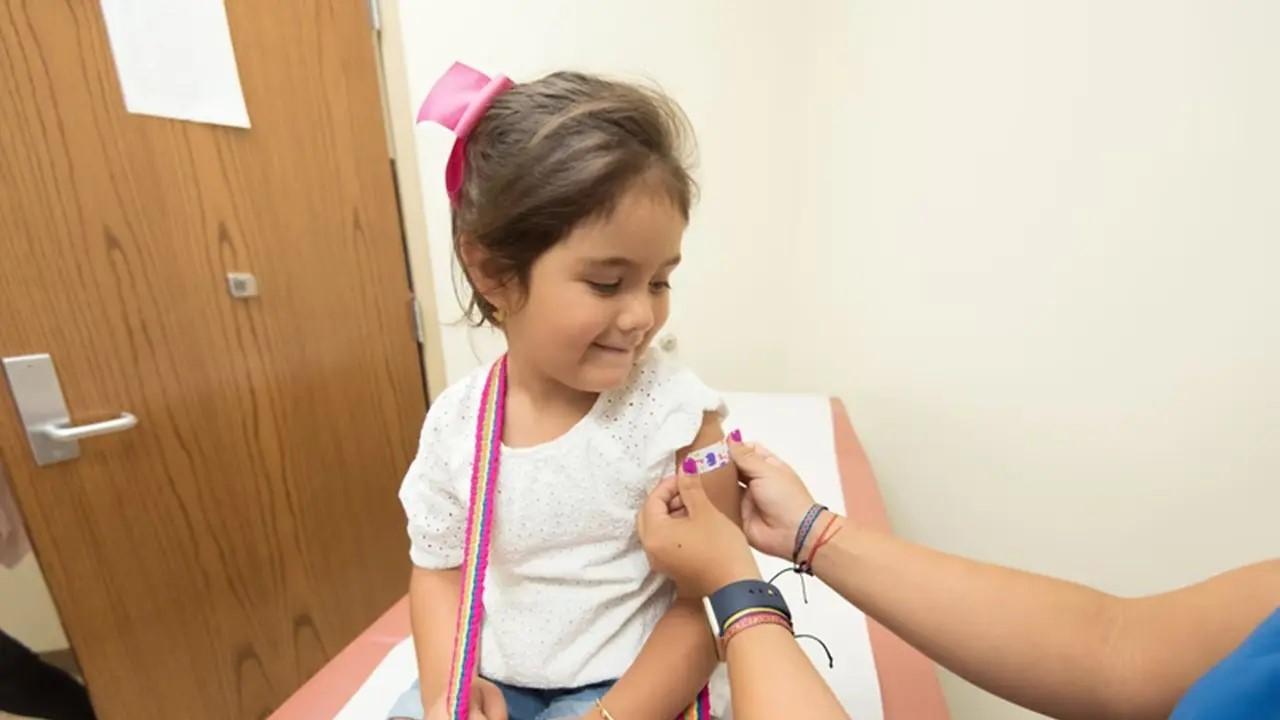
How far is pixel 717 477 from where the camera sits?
624mm

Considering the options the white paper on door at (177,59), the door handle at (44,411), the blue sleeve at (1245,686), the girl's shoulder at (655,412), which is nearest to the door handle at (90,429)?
the door handle at (44,411)

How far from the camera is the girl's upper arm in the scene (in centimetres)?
62

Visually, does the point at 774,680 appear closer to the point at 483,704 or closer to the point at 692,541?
the point at 692,541

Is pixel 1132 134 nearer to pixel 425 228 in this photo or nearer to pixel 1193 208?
pixel 1193 208

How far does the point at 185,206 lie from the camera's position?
113 centimetres

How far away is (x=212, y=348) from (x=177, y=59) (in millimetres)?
552

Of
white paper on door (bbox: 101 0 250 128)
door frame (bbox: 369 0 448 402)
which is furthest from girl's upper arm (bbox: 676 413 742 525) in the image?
door frame (bbox: 369 0 448 402)

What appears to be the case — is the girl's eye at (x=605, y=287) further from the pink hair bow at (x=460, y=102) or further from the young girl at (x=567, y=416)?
the pink hair bow at (x=460, y=102)

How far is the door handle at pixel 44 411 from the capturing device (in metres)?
0.91

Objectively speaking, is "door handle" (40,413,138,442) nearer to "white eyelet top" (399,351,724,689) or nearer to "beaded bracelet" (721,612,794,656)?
"white eyelet top" (399,351,724,689)

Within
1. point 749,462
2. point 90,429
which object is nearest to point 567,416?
point 749,462

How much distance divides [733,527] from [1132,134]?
885 mm

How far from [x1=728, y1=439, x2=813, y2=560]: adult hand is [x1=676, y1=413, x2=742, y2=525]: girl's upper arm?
2 cm

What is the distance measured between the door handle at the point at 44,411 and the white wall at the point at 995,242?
886 millimetres
